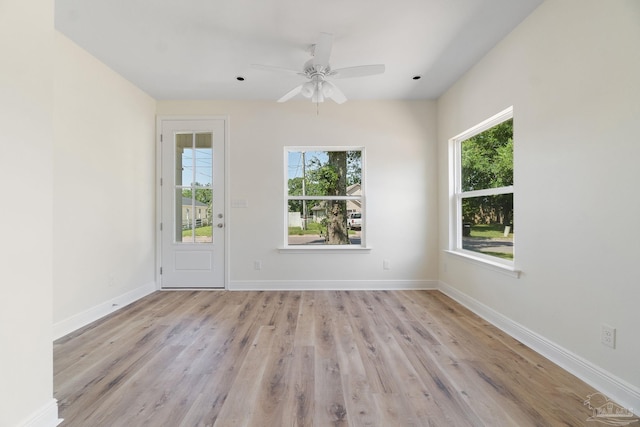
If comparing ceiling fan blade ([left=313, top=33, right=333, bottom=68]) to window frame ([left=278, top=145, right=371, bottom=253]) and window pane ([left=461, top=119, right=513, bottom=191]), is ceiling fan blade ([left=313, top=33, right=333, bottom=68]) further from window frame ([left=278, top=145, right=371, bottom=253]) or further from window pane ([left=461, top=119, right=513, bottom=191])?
window pane ([left=461, top=119, right=513, bottom=191])

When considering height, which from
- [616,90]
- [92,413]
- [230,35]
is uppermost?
[230,35]

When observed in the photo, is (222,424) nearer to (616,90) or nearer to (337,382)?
(337,382)

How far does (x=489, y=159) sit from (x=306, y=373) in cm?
273

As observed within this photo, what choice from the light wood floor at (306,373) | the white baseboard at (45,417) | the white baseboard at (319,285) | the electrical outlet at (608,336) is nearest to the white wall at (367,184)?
the white baseboard at (319,285)

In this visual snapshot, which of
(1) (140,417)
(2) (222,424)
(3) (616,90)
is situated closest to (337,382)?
(2) (222,424)

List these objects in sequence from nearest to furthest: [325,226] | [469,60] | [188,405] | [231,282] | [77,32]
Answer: [188,405]
[77,32]
[469,60]
[231,282]
[325,226]

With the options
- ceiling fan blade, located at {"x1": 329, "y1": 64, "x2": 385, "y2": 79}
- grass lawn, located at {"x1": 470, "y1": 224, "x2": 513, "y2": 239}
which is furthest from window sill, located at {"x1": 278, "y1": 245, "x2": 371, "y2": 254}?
ceiling fan blade, located at {"x1": 329, "y1": 64, "x2": 385, "y2": 79}

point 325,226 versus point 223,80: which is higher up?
point 223,80

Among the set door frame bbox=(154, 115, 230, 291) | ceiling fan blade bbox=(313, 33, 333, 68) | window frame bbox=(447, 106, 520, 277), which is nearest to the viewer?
ceiling fan blade bbox=(313, 33, 333, 68)

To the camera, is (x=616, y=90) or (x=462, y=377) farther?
(x=462, y=377)

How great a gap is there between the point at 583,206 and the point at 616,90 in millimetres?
687

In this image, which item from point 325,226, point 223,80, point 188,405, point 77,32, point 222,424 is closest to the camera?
point 222,424

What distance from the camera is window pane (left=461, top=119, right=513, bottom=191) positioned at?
2.59 m

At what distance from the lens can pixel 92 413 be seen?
4.75ft
